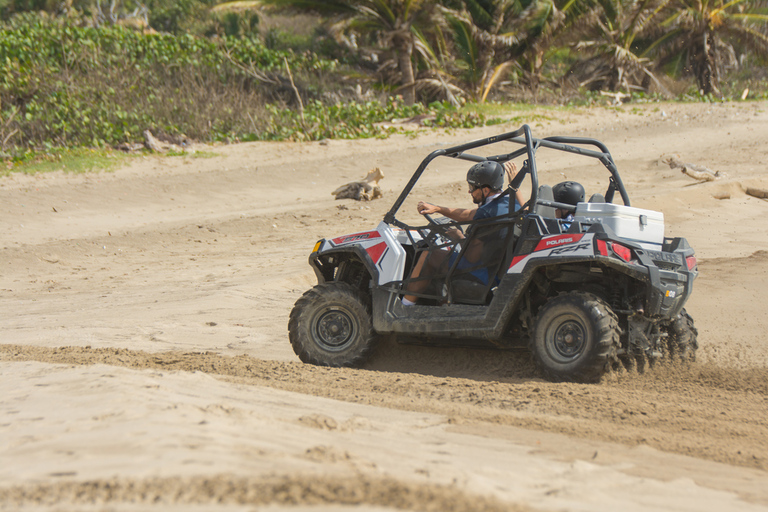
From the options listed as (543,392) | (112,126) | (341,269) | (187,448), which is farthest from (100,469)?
(112,126)

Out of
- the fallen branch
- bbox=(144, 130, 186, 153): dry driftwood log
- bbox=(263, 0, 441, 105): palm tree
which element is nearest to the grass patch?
bbox=(144, 130, 186, 153): dry driftwood log

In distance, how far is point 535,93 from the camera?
1003 inches

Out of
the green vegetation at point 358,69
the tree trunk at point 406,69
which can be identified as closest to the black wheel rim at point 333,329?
the green vegetation at point 358,69

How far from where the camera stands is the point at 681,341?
516 centimetres

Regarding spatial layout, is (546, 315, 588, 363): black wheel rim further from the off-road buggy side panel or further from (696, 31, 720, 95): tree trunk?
(696, 31, 720, 95): tree trunk

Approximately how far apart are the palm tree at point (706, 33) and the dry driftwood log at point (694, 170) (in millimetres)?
12990

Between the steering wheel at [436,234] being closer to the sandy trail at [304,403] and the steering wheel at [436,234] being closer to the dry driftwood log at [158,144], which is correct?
the sandy trail at [304,403]

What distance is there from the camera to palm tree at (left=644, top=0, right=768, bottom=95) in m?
25.5

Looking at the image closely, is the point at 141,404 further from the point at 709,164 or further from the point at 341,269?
the point at 709,164

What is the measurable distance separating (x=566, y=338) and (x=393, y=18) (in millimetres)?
18988

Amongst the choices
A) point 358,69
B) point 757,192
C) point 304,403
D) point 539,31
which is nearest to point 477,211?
point 304,403

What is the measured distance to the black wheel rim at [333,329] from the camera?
5.57 metres

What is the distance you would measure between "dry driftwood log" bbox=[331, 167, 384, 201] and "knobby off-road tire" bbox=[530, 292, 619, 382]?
31.2 feet

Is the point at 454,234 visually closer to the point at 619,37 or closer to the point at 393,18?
the point at 393,18
